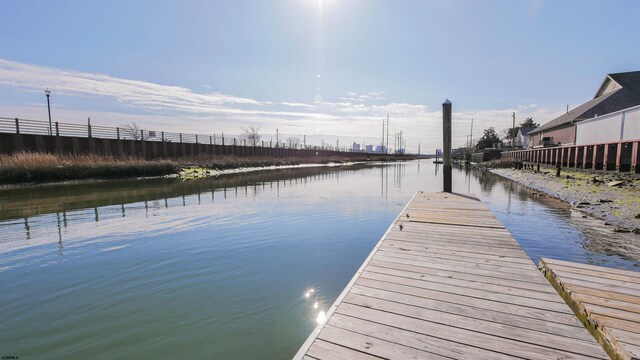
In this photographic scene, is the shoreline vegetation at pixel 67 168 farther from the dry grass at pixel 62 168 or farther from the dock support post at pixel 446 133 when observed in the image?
the dock support post at pixel 446 133

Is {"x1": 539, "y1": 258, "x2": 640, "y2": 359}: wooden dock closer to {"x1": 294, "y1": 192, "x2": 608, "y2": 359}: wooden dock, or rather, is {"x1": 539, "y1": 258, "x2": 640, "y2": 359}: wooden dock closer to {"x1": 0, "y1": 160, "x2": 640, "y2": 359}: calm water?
{"x1": 294, "y1": 192, "x2": 608, "y2": 359}: wooden dock

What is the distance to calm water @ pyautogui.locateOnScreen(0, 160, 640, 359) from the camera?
3574mm

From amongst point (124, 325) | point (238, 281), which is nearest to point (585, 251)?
point (238, 281)

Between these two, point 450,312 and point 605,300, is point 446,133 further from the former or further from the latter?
point 450,312

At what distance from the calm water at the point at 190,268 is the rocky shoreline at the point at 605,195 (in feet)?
2.28

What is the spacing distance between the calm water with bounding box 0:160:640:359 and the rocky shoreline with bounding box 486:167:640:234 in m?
0.69

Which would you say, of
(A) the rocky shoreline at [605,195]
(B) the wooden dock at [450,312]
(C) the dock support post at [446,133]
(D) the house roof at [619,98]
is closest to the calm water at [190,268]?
(A) the rocky shoreline at [605,195]

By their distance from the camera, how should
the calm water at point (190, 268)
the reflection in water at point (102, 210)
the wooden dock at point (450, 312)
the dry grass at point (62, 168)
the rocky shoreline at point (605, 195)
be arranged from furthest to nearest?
the dry grass at point (62, 168)
the rocky shoreline at point (605, 195)
the reflection in water at point (102, 210)
the calm water at point (190, 268)
the wooden dock at point (450, 312)

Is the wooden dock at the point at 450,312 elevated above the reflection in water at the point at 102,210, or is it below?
above

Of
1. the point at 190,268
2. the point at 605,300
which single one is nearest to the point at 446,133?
the point at 605,300

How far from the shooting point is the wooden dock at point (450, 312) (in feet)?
7.82

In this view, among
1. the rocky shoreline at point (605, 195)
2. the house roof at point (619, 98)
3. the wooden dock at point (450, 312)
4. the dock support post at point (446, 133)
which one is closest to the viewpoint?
the wooden dock at point (450, 312)

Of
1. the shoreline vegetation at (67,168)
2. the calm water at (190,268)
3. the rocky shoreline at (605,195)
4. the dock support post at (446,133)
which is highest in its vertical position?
the dock support post at (446,133)

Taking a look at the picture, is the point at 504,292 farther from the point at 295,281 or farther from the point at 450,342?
the point at 295,281
